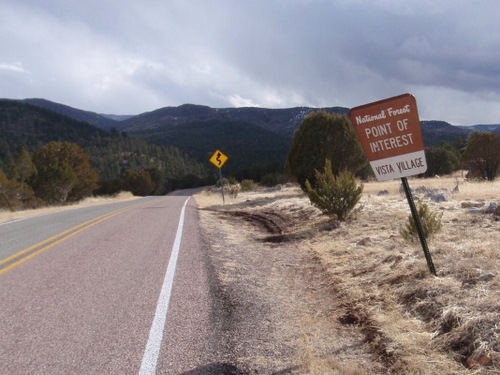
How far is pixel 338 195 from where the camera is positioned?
9828mm

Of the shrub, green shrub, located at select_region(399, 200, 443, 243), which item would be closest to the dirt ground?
green shrub, located at select_region(399, 200, 443, 243)

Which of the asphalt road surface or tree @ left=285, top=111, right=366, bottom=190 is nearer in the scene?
the asphalt road surface

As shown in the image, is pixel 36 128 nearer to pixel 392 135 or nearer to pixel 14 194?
pixel 14 194

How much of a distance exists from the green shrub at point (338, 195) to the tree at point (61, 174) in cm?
4379

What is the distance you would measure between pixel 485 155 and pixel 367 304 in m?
27.5

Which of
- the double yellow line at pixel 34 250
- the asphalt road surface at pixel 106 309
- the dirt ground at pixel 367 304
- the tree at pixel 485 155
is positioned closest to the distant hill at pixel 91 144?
the tree at pixel 485 155

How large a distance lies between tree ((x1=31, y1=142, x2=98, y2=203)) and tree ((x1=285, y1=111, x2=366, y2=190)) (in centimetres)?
3462

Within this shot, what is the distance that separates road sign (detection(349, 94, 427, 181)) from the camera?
15.2ft

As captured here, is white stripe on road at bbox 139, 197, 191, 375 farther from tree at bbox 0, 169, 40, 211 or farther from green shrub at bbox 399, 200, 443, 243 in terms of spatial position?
tree at bbox 0, 169, 40, 211

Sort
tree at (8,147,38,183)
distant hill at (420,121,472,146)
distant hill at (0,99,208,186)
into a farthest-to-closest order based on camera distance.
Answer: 1. distant hill at (420,121,472,146)
2. distant hill at (0,99,208,186)
3. tree at (8,147,38,183)

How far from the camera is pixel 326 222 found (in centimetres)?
1032

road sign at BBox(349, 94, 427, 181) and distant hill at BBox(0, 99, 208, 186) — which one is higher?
distant hill at BBox(0, 99, 208, 186)

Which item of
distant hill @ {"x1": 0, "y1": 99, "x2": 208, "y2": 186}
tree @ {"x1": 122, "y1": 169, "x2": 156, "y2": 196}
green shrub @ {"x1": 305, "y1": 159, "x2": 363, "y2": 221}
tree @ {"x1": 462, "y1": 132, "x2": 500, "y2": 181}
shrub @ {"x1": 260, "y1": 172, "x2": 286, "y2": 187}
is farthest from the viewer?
distant hill @ {"x1": 0, "y1": 99, "x2": 208, "y2": 186}

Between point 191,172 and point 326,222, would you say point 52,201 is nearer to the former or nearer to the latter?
point 326,222
